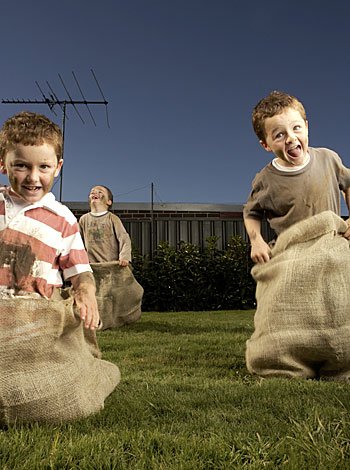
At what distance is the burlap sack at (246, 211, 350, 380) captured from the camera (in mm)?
2926

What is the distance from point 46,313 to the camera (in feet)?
6.91

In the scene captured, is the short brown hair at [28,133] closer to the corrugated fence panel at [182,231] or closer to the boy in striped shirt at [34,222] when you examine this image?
the boy in striped shirt at [34,222]

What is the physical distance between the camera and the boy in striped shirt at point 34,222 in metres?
2.21

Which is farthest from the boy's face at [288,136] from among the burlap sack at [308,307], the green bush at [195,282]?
the green bush at [195,282]

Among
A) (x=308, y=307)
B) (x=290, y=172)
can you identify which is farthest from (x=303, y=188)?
(x=308, y=307)

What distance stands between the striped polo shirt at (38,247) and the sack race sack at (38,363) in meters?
0.15

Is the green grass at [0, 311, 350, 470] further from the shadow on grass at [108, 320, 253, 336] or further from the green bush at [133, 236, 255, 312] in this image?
the green bush at [133, 236, 255, 312]

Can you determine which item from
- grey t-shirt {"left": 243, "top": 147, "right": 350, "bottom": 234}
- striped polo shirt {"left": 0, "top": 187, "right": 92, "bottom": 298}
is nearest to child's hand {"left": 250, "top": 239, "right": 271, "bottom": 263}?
grey t-shirt {"left": 243, "top": 147, "right": 350, "bottom": 234}

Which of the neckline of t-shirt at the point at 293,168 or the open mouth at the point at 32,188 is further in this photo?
the neckline of t-shirt at the point at 293,168

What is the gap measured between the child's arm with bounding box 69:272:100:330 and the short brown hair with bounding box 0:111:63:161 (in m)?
0.49

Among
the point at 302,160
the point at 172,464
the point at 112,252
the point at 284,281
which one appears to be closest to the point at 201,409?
the point at 172,464

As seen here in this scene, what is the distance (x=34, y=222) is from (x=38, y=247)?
4.0 inches

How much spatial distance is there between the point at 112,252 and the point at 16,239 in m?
4.60

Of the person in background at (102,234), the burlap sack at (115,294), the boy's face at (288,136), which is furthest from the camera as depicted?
the person in background at (102,234)
